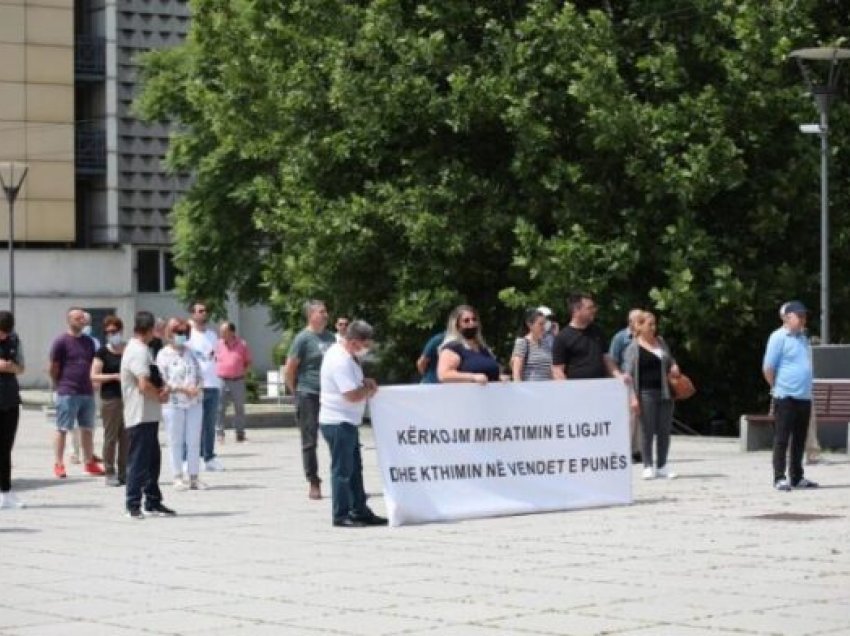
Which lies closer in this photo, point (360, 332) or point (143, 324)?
point (360, 332)

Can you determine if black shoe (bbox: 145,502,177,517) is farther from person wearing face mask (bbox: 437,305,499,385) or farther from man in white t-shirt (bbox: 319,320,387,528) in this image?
person wearing face mask (bbox: 437,305,499,385)

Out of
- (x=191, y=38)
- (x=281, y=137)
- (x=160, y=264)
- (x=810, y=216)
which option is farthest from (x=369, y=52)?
(x=160, y=264)

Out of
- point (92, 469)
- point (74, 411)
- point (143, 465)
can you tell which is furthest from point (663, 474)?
point (74, 411)

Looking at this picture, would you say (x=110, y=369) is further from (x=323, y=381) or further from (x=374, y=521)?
(x=374, y=521)

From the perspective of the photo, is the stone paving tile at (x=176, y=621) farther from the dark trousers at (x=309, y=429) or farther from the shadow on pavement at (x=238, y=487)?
the shadow on pavement at (x=238, y=487)

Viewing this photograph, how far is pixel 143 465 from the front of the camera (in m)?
18.5

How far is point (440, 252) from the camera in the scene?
116ft

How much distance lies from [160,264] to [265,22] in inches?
1185

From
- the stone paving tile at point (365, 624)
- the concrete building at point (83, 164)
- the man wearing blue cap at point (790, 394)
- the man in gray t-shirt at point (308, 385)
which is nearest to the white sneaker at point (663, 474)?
the man wearing blue cap at point (790, 394)

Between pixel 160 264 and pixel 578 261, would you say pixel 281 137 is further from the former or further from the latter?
pixel 160 264

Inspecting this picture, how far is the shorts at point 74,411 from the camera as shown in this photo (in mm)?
24391

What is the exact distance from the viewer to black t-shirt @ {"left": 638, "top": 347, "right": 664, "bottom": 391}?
22.2 m

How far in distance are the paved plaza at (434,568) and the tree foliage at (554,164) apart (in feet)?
41.2

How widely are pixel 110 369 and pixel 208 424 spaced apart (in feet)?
6.56
